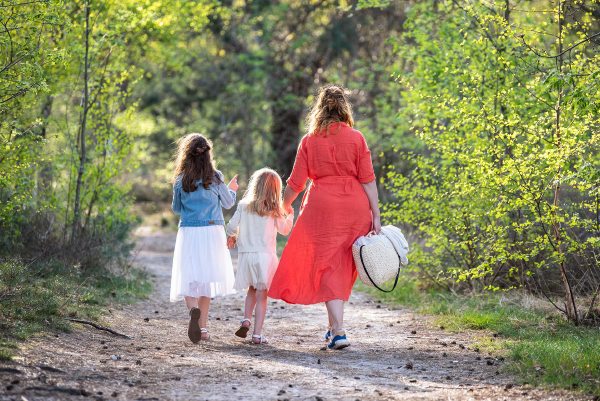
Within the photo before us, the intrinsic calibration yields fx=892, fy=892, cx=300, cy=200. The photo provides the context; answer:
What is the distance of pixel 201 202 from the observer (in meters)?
8.01

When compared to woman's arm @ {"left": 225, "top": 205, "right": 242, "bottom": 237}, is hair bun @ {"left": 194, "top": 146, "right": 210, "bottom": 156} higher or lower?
higher

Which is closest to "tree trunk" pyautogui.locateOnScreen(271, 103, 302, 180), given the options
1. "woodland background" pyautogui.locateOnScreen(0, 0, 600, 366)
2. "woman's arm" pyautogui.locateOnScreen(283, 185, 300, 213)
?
"woodland background" pyautogui.locateOnScreen(0, 0, 600, 366)

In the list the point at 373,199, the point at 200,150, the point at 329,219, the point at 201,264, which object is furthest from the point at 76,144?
the point at 373,199

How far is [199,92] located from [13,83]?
16.5 metres

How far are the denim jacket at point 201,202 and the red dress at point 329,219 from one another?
810 millimetres

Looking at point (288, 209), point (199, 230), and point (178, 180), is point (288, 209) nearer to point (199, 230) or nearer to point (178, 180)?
point (199, 230)

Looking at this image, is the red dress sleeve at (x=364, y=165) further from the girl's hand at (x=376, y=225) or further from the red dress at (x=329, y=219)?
the girl's hand at (x=376, y=225)

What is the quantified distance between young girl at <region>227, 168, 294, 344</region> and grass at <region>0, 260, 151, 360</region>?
1.59 meters

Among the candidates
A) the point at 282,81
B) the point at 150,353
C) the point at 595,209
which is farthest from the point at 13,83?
the point at 282,81

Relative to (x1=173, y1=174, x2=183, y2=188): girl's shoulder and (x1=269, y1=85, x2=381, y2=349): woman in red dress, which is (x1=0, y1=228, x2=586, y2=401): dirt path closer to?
(x1=269, y1=85, x2=381, y2=349): woman in red dress

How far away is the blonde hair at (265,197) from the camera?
25.9 feet

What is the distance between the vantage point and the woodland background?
26.2 feet

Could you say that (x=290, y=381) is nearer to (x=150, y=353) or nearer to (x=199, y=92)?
(x=150, y=353)

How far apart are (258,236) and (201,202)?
0.61 m
